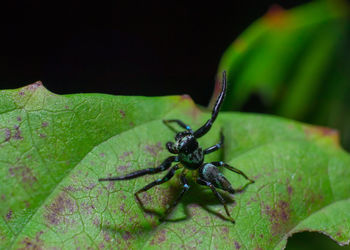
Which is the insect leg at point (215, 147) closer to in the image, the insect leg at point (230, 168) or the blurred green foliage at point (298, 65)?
the insect leg at point (230, 168)

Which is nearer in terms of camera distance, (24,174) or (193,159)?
(24,174)

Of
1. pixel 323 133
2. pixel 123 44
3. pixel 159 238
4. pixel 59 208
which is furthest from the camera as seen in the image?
pixel 123 44

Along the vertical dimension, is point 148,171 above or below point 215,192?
above

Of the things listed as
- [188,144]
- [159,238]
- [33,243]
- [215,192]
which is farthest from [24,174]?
[215,192]

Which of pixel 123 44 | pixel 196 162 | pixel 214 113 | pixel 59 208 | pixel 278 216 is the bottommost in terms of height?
pixel 278 216

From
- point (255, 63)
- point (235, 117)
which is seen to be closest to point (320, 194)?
point (235, 117)

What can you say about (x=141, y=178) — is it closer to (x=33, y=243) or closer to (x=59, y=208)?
(x=59, y=208)

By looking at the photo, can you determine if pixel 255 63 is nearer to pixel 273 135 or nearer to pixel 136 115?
pixel 273 135
